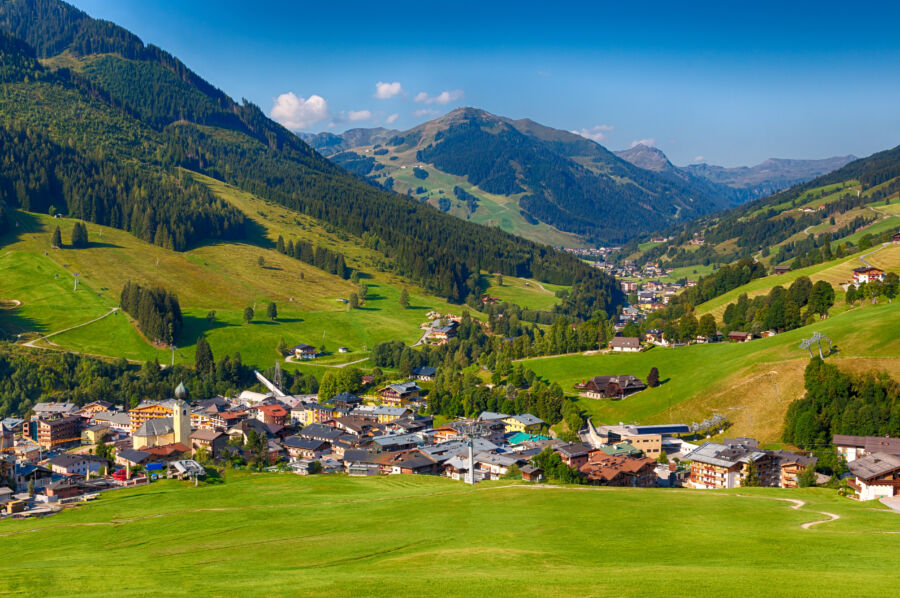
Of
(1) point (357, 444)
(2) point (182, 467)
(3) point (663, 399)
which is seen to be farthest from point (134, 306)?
(3) point (663, 399)

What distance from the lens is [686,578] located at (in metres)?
34.1

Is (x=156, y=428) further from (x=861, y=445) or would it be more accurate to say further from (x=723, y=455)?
(x=861, y=445)

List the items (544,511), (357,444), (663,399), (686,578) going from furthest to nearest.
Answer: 1. (663,399)
2. (357,444)
3. (544,511)
4. (686,578)

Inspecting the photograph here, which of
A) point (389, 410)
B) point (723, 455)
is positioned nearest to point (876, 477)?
point (723, 455)

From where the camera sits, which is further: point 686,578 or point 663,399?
point 663,399

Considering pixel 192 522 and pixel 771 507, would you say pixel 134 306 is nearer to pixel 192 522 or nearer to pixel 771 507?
pixel 192 522

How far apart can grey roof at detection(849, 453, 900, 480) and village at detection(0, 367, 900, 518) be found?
167 millimetres

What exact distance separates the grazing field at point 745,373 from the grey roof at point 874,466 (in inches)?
1108

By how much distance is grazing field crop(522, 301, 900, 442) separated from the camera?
99.1 m

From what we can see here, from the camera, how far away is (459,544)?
4497 cm

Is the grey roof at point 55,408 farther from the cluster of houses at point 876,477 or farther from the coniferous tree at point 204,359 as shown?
the cluster of houses at point 876,477

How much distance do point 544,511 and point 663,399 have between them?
6478 centimetres

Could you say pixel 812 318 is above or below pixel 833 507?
above

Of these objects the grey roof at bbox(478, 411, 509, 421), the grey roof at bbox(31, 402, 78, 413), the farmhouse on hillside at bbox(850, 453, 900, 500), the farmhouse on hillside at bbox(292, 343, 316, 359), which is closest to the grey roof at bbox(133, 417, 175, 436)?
the grey roof at bbox(31, 402, 78, 413)
